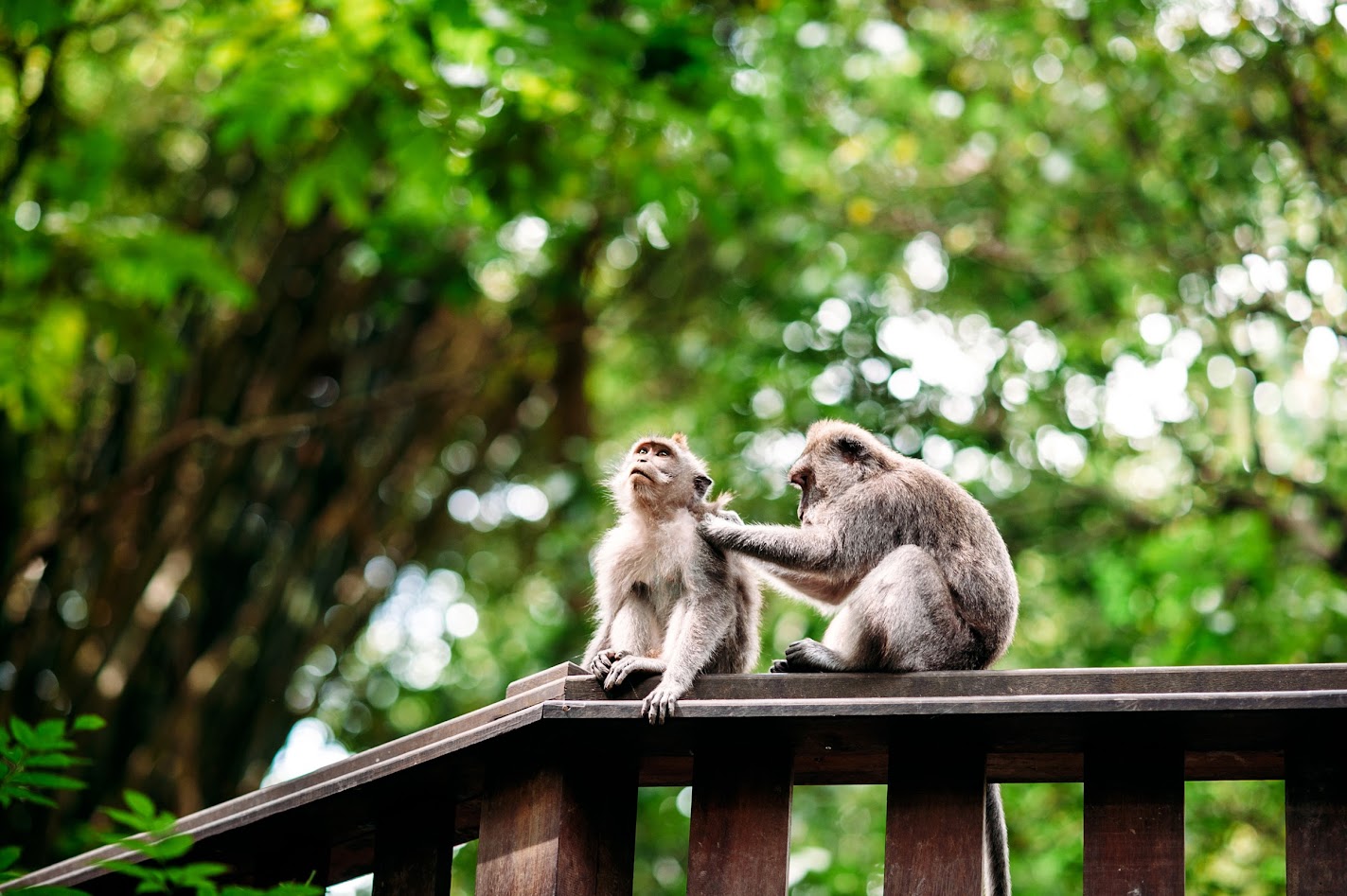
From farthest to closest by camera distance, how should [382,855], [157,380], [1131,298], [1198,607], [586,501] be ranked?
1. [586,501]
2. [1131,298]
3. [1198,607]
4. [157,380]
5. [382,855]

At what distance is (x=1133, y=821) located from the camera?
11.0 ft

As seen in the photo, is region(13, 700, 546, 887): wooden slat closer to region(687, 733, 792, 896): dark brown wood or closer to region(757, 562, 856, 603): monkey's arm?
region(687, 733, 792, 896): dark brown wood

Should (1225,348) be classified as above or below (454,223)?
above

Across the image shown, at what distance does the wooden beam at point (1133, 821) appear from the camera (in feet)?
10.8

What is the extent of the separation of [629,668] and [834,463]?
146 centimetres

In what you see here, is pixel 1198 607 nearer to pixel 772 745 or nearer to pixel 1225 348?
pixel 1225 348

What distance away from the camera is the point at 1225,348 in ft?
36.2

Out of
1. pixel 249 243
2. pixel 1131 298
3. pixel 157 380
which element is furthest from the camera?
pixel 249 243

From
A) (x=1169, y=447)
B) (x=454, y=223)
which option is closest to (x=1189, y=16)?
(x=1169, y=447)

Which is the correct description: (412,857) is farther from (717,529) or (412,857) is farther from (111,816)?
(717,529)

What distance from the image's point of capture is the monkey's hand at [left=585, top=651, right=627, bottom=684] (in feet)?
13.8

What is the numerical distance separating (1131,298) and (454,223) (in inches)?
202

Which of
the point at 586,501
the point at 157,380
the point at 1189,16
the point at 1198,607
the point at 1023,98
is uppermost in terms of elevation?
the point at 1189,16

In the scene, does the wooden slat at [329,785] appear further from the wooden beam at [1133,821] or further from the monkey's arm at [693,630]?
the wooden beam at [1133,821]
